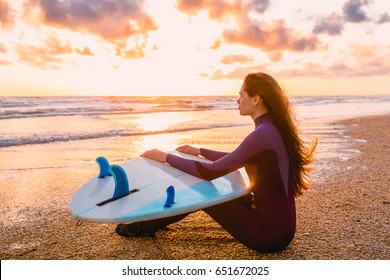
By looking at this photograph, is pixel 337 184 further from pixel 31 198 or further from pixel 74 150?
pixel 74 150

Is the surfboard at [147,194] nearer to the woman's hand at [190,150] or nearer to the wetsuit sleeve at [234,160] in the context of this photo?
the wetsuit sleeve at [234,160]

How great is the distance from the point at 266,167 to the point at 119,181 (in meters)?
1.17

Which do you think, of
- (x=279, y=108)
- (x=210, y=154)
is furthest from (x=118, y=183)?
(x=279, y=108)

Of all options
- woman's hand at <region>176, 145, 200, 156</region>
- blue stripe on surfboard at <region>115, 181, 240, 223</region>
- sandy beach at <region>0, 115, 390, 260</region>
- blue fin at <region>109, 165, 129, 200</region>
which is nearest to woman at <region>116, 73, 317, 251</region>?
blue stripe on surfboard at <region>115, 181, 240, 223</region>

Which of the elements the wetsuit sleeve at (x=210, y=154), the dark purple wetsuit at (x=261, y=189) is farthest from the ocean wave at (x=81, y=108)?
the dark purple wetsuit at (x=261, y=189)

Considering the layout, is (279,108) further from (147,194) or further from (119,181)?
(119,181)

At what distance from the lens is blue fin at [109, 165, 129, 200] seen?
2926 millimetres

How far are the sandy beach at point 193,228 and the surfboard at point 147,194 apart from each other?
22.1 inches

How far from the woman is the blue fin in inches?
23.7

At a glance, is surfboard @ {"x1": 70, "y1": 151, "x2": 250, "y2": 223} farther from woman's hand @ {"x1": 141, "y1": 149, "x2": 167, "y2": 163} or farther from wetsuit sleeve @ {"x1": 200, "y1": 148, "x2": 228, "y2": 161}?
wetsuit sleeve @ {"x1": 200, "y1": 148, "x2": 228, "y2": 161}

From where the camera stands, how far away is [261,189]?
2.80 metres
